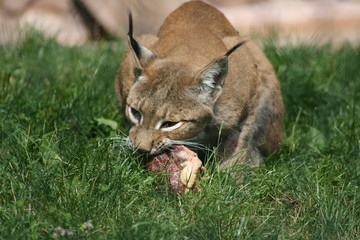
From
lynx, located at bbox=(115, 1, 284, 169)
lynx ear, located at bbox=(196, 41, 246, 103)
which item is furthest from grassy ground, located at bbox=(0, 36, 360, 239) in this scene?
lynx ear, located at bbox=(196, 41, 246, 103)

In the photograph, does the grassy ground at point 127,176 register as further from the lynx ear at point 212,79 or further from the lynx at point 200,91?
the lynx ear at point 212,79

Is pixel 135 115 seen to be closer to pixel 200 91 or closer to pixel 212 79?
pixel 200 91

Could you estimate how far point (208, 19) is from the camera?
22.1 feet

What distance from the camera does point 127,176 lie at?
5.11 metres

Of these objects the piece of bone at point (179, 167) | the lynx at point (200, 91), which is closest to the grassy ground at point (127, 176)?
the piece of bone at point (179, 167)

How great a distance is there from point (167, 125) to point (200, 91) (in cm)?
41

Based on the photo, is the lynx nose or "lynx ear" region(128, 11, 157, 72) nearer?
the lynx nose

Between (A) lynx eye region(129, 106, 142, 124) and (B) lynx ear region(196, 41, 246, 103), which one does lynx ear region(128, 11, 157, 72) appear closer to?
(A) lynx eye region(129, 106, 142, 124)

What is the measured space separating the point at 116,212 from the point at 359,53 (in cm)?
486

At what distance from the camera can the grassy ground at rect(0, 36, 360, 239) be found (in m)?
4.53

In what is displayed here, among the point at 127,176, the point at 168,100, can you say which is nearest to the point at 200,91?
the point at 168,100

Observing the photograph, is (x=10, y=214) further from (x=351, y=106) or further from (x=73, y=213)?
(x=351, y=106)

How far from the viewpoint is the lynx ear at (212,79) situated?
5.42 meters

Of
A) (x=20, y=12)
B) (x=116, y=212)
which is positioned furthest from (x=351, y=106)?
(x=20, y=12)
